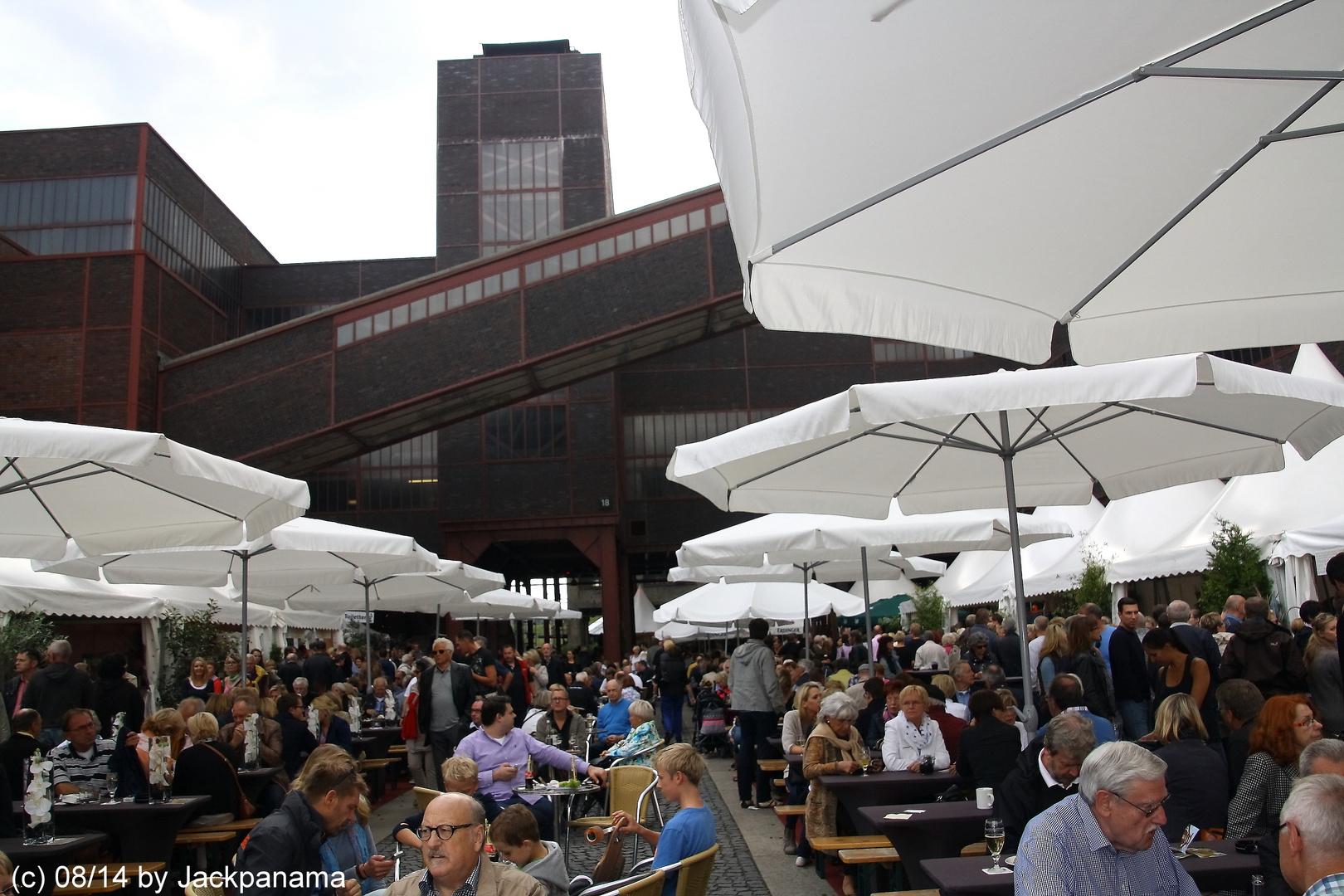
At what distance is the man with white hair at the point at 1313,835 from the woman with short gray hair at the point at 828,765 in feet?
13.0

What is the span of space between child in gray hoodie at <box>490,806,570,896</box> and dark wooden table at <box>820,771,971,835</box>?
2308 millimetres

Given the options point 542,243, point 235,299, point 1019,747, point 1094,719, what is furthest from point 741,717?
point 235,299

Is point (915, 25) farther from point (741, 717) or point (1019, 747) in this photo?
point (741, 717)

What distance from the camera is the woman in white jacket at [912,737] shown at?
701cm

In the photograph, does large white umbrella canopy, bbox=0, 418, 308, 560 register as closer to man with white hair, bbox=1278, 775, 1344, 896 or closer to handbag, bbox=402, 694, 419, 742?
handbag, bbox=402, 694, 419, 742

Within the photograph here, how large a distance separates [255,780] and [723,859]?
3392 mm

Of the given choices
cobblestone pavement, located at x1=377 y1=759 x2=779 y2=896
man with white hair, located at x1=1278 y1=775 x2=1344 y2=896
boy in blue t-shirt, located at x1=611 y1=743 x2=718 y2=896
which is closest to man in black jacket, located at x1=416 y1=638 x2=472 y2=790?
cobblestone pavement, located at x1=377 y1=759 x2=779 y2=896

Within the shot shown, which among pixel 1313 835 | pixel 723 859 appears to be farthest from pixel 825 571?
pixel 1313 835

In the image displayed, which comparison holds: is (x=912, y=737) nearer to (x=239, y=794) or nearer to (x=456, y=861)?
(x=456, y=861)

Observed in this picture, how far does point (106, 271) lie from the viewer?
2422 cm

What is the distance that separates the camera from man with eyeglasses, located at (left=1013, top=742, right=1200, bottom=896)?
122 inches

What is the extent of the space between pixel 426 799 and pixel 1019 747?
3.21 metres

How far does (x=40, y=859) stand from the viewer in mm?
5414

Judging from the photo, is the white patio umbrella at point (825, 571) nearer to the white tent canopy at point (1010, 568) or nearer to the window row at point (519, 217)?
the white tent canopy at point (1010, 568)
